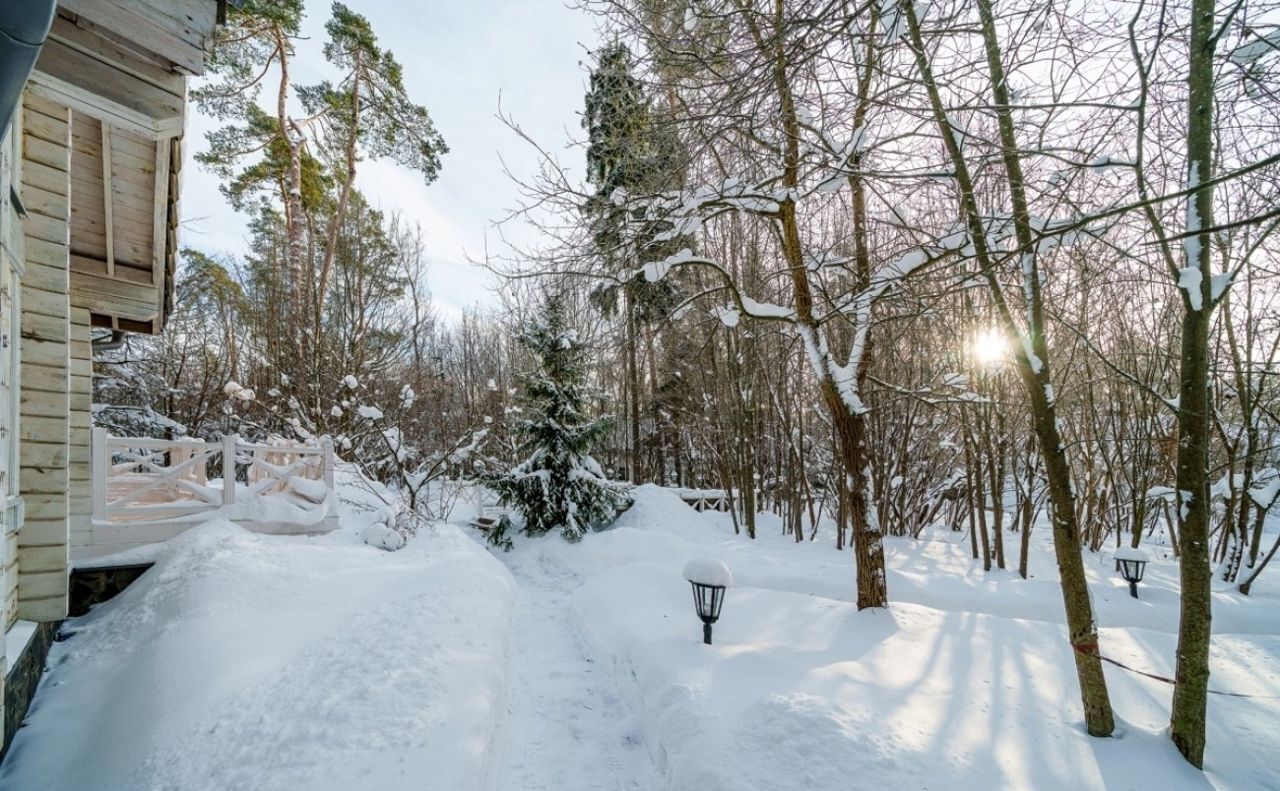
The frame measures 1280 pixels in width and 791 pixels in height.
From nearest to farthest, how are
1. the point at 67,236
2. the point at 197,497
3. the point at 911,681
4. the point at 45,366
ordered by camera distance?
the point at 911,681, the point at 45,366, the point at 67,236, the point at 197,497

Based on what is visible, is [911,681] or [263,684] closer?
[263,684]

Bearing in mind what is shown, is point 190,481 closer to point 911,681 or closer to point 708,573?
point 708,573

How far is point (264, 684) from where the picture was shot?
282cm

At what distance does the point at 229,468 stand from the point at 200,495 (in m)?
0.59

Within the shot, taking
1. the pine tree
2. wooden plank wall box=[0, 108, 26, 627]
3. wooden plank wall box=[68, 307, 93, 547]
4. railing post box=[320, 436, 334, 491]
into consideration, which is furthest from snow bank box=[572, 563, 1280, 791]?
wooden plank wall box=[68, 307, 93, 547]

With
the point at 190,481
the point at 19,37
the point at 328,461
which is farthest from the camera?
the point at 328,461

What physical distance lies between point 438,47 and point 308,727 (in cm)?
541

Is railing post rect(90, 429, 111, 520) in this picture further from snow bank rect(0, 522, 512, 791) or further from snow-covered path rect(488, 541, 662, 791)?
snow-covered path rect(488, 541, 662, 791)

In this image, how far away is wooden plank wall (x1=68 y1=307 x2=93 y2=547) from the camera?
4.46m

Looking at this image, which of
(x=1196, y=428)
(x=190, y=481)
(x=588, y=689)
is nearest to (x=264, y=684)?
(x=588, y=689)

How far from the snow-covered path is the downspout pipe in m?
3.09

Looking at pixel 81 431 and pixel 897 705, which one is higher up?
pixel 81 431

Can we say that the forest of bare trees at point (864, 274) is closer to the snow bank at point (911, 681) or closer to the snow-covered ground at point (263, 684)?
the snow bank at point (911, 681)

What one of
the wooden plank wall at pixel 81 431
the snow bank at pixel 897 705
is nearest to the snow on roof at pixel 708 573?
the snow bank at pixel 897 705
